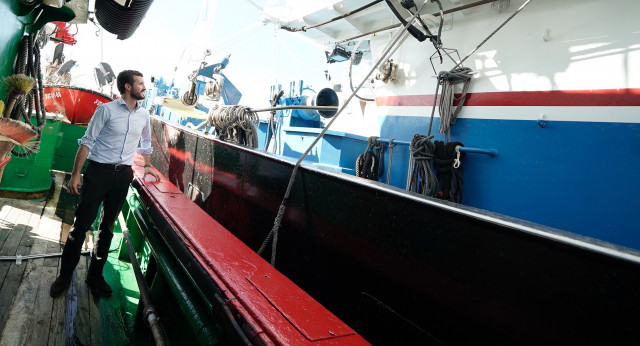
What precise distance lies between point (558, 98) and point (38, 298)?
14.7 ft

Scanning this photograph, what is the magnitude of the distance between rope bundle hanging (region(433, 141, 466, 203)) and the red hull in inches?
241

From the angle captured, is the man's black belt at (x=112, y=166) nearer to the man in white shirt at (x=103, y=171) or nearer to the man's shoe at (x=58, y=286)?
the man in white shirt at (x=103, y=171)

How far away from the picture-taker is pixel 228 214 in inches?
107

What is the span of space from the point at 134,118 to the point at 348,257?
2.16 m

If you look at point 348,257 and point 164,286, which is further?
point 164,286

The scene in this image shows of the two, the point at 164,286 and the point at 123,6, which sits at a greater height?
the point at 123,6

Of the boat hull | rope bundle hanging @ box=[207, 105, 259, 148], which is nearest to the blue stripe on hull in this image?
the boat hull

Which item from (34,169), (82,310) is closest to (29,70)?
(82,310)

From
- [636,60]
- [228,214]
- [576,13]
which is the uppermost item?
[576,13]

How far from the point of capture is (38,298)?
233 cm

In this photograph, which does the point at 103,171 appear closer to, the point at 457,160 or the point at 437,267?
the point at 437,267

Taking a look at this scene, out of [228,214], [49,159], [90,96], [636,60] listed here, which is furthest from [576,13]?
[90,96]

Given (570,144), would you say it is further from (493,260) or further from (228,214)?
(228,214)

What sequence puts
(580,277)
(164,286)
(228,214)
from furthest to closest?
1. (228,214)
2. (164,286)
3. (580,277)
